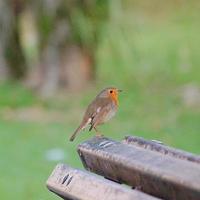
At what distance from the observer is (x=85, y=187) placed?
110 inches

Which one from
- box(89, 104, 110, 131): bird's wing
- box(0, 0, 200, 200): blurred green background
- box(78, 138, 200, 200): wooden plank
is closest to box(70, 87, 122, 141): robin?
box(89, 104, 110, 131): bird's wing

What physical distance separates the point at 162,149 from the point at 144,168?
22cm

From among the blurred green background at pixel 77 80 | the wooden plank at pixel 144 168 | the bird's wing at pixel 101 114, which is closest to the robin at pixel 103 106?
the bird's wing at pixel 101 114

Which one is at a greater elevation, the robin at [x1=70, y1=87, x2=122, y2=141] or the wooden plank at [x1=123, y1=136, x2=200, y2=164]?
the wooden plank at [x1=123, y1=136, x2=200, y2=164]

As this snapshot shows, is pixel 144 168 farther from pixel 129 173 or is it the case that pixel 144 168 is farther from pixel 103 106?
pixel 103 106

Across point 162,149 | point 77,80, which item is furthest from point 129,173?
point 77,80

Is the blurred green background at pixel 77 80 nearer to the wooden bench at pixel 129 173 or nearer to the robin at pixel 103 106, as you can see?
the robin at pixel 103 106

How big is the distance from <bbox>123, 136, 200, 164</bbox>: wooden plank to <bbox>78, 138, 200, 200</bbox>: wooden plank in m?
0.03

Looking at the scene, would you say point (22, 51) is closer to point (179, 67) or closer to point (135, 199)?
point (179, 67)

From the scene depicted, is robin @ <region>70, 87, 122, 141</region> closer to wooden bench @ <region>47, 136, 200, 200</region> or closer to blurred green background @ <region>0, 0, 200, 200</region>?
wooden bench @ <region>47, 136, 200, 200</region>

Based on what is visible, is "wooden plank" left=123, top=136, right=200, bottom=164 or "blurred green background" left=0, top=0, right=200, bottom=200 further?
"blurred green background" left=0, top=0, right=200, bottom=200

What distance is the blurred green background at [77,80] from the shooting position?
32.4ft

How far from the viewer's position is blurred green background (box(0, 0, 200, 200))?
9883 mm

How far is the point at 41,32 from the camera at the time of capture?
12969 mm
